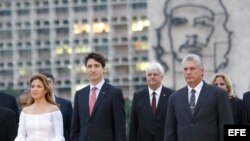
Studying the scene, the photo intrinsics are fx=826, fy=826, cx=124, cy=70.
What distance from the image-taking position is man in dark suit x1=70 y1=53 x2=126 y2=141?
938cm

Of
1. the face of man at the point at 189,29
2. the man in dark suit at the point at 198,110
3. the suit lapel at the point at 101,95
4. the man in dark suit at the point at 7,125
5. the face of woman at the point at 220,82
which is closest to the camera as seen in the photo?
the man in dark suit at the point at 198,110

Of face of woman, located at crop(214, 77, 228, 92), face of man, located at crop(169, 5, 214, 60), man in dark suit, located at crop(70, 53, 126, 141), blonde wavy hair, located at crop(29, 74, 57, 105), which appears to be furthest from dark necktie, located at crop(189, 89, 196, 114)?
face of man, located at crop(169, 5, 214, 60)

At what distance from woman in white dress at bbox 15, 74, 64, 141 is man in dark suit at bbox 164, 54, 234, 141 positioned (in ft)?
4.07

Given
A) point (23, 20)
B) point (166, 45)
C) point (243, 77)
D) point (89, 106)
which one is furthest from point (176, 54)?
point (23, 20)

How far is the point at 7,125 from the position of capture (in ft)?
32.2

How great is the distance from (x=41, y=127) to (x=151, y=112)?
2028 millimetres

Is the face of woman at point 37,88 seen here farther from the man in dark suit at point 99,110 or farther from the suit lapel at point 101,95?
the suit lapel at point 101,95

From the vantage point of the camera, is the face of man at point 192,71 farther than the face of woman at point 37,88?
No

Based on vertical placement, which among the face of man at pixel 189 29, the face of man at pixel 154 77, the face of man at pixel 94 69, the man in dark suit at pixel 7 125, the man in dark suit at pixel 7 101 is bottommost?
the man in dark suit at pixel 7 125

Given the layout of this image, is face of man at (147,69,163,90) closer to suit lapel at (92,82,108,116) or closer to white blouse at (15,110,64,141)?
suit lapel at (92,82,108,116)

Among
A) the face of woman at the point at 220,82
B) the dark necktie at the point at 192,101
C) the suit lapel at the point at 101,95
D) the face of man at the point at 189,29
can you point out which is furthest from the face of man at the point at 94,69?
the face of man at the point at 189,29

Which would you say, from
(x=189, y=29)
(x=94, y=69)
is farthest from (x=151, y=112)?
(x=189, y=29)

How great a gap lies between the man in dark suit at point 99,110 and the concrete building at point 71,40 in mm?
73716

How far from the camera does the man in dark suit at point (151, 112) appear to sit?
34.6 feet
